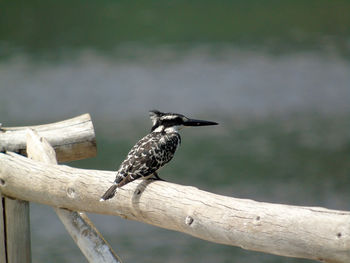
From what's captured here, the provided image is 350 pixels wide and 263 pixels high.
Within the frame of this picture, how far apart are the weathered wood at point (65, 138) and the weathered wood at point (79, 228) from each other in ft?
0.33

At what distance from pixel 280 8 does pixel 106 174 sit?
40.6 feet

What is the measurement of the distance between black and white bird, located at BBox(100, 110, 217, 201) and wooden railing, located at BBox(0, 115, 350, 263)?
→ 0.21ft

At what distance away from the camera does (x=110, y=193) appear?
304 cm

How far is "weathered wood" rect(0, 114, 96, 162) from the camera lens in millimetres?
3842

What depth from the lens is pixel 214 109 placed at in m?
10.0

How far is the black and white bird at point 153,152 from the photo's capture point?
3125 mm

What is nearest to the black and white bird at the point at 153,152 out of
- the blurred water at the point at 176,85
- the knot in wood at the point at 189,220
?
the knot in wood at the point at 189,220

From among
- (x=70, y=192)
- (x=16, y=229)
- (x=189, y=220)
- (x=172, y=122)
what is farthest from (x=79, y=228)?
(x=189, y=220)

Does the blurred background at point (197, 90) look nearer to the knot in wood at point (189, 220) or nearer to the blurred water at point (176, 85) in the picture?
the blurred water at point (176, 85)

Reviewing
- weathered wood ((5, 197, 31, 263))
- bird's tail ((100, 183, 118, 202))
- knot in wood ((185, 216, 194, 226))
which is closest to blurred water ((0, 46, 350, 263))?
weathered wood ((5, 197, 31, 263))

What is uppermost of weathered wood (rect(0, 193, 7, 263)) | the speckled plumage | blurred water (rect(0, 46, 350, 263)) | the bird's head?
blurred water (rect(0, 46, 350, 263))

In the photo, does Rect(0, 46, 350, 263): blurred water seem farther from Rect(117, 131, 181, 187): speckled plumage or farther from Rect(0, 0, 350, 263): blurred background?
Rect(117, 131, 181, 187): speckled plumage

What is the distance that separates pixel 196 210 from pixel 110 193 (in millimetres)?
542

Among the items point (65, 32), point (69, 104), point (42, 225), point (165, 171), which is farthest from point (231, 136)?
point (65, 32)
